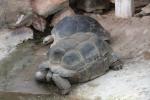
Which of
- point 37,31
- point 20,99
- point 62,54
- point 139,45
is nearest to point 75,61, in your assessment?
point 62,54

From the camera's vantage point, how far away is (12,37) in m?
7.13

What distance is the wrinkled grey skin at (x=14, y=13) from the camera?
7.32 metres

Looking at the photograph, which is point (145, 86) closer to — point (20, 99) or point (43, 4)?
point (20, 99)

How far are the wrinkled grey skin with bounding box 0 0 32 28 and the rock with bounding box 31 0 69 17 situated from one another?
118mm

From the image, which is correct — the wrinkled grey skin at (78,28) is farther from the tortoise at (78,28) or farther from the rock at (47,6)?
the rock at (47,6)

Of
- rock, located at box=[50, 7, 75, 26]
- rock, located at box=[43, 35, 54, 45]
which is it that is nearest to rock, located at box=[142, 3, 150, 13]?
rock, located at box=[50, 7, 75, 26]

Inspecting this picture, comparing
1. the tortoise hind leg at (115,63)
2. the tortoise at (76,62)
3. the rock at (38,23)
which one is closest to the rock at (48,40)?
the rock at (38,23)

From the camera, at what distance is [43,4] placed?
735cm

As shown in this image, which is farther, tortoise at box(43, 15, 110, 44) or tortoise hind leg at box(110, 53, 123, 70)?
tortoise at box(43, 15, 110, 44)

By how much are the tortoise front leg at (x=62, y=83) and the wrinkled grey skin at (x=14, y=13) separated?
2.23 meters

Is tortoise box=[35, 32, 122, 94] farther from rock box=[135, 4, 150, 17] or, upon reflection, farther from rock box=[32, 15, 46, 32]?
rock box=[32, 15, 46, 32]

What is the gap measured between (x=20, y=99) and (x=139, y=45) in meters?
1.99

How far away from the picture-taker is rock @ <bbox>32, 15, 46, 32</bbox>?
738 centimetres

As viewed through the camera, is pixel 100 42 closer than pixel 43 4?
Yes
